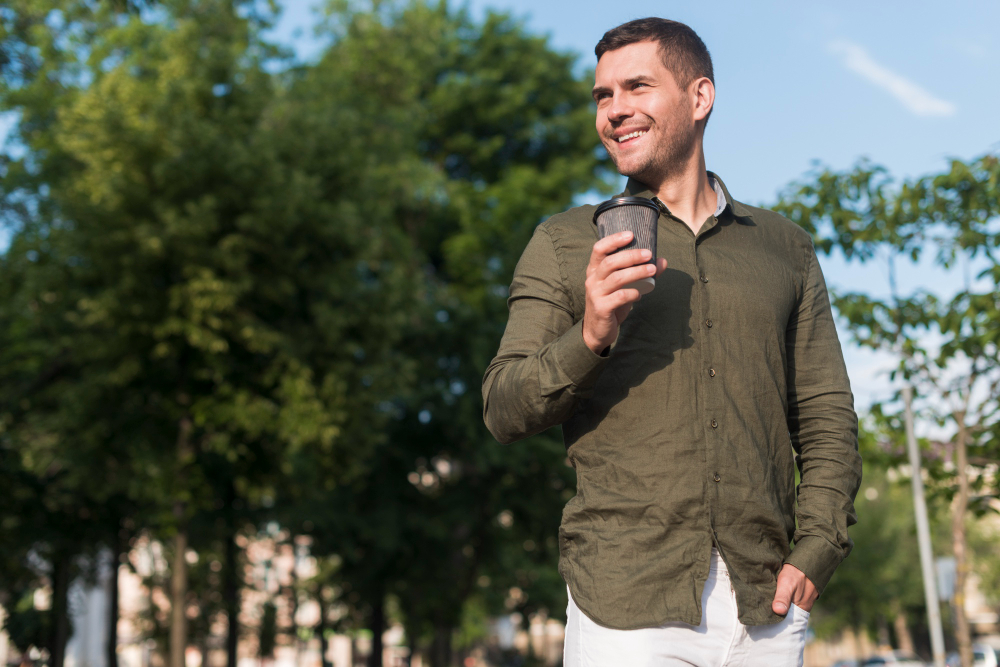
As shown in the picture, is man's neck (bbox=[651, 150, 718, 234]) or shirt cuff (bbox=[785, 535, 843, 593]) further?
man's neck (bbox=[651, 150, 718, 234])

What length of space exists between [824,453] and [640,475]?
18.3 inches

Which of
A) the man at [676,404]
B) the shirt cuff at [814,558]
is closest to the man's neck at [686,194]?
the man at [676,404]

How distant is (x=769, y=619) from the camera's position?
6.25ft

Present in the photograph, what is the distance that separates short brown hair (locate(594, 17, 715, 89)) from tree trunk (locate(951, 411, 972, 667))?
6.80 meters

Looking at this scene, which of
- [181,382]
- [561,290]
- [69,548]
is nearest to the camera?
[561,290]

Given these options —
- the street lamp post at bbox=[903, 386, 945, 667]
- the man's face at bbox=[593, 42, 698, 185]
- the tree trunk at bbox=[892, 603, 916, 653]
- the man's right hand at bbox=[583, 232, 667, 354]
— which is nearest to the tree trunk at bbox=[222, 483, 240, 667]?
the street lamp post at bbox=[903, 386, 945, 667]

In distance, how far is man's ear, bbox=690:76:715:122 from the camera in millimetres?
2221

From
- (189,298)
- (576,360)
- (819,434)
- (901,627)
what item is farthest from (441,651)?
(901,627)

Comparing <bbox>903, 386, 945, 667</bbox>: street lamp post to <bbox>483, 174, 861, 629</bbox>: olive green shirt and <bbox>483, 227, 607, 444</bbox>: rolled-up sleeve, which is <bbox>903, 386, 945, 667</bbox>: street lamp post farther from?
<bbox>483, 227, 607, 444</bbox>: rolled-up sleeve

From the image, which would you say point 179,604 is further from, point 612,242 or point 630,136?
point 612,242

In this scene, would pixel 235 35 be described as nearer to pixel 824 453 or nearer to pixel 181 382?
pixel 181 382

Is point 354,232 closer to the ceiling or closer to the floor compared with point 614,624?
closer to the ceiling

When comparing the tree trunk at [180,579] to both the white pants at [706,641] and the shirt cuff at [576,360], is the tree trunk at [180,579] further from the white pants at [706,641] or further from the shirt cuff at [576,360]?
the shirt cuff at [576,360]

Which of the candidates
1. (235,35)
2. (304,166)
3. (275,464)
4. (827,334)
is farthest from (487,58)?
(827,334)
